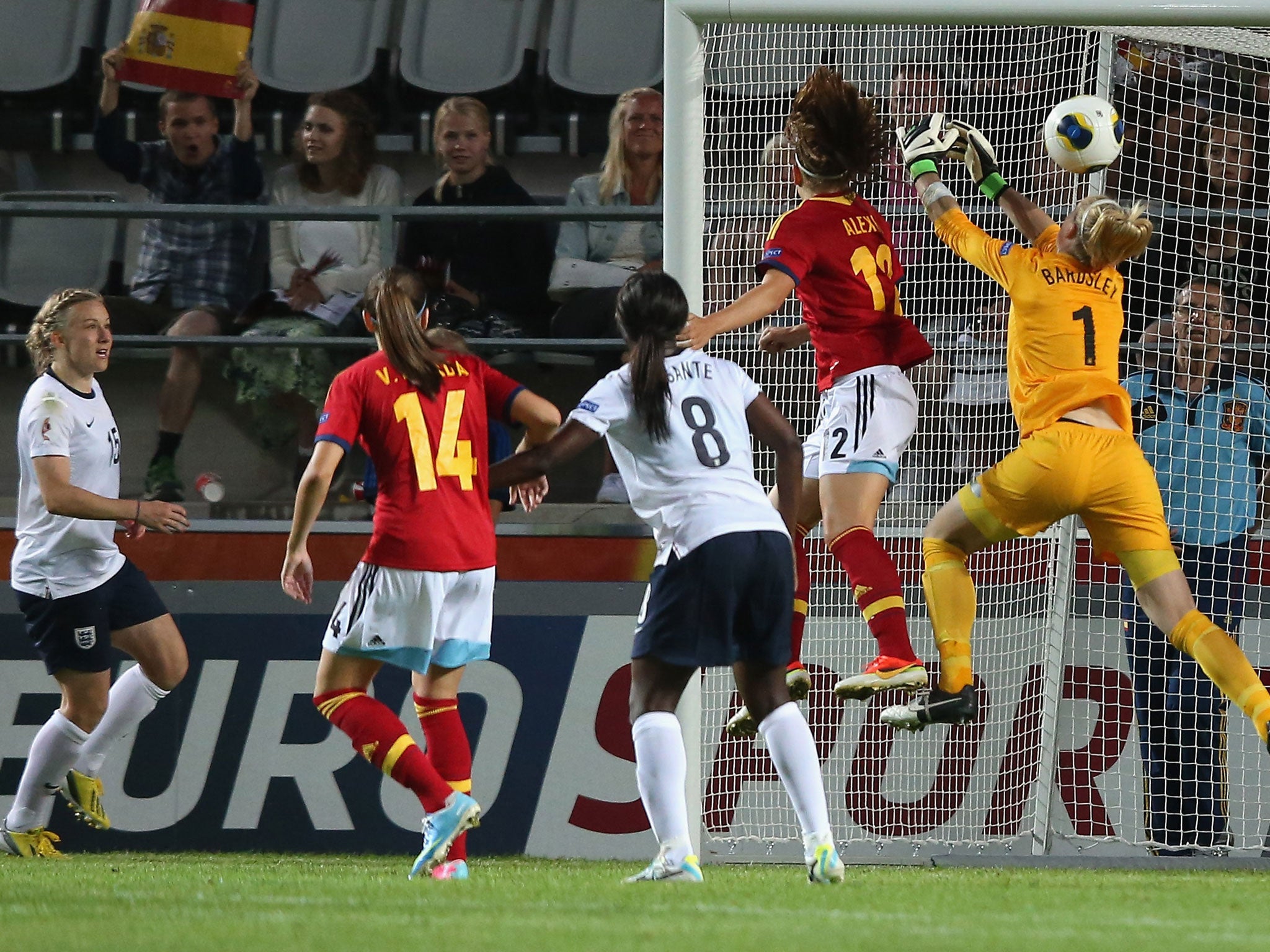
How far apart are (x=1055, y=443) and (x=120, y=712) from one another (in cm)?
372

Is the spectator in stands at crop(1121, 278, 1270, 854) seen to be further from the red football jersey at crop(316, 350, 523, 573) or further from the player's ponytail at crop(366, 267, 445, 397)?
the player's ponytail at crop(366, 267, 445, 397)

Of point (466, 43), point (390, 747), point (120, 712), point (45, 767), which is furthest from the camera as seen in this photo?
point (466, 43)

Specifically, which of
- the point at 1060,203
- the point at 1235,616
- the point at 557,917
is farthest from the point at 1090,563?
the point at 557,917

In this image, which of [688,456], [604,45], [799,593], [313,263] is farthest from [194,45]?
[688,456]

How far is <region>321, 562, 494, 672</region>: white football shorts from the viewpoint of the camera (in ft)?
18.0

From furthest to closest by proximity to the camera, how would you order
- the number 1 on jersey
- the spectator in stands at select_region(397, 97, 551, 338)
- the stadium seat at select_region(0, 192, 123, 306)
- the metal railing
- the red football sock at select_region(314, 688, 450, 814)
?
the stadium seat at select_region(0, 192, 123, 306) < the spectator in stands at select_region(397, 97, 551, 338) < the metal railing < the number 1 on jersey < the red football sock at select_region(314, 688, 450, 814)

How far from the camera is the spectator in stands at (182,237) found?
8.15m

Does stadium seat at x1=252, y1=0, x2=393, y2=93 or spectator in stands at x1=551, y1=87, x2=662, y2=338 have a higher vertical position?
stadium seat at x1=252, y1=0, x2=393, y2=93

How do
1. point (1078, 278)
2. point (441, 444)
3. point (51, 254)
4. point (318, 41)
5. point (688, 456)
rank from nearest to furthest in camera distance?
point (688, 456)
point (441, 444)
point (1078, 278)
point (51, 254)
point (318, 41)

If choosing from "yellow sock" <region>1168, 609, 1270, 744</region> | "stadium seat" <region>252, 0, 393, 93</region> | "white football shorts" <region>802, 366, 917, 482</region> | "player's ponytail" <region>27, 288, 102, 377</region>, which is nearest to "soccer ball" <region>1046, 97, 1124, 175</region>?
"white football shorts" <region>802, 366, 917, 482</region>

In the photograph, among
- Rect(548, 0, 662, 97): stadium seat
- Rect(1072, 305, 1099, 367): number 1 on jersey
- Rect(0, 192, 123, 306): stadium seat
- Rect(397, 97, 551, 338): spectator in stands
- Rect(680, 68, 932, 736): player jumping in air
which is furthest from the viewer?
Rect(548, 0, 662, 97): stadium seat

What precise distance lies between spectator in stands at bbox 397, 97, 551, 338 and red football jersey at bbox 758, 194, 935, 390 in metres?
2.46

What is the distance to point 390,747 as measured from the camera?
5453mm

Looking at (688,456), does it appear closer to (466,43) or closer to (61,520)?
(61,520)
